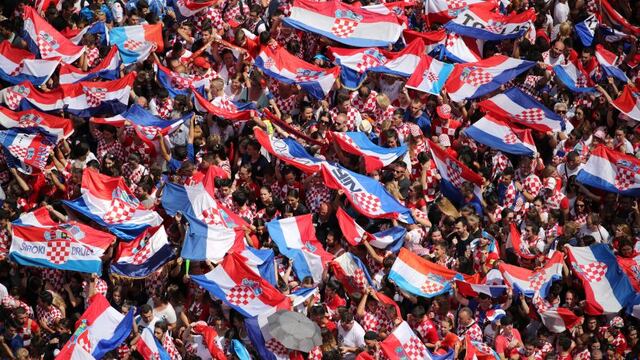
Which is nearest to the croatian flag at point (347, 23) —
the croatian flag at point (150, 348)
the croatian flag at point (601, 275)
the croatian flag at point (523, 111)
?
the croatian flag at point (523, 111)

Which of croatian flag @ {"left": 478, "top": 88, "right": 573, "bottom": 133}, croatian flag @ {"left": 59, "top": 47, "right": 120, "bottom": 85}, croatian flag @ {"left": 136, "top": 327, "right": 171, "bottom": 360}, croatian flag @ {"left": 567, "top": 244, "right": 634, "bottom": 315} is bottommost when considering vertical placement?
croatian flag @ {"left": 136, "top": 327, "right": 171, "bottom": 360}

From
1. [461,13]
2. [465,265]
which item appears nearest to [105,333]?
[465,265]

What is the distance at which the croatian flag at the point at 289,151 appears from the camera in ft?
69.1

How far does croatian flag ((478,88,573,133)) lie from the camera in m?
22.7

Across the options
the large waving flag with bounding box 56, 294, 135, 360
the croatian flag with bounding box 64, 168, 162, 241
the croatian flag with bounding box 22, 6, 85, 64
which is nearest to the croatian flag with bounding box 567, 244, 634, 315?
the croatian flag with bounding box 64, 168, 162, 241

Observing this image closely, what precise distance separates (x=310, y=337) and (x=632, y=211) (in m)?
5.72

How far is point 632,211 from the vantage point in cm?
2208

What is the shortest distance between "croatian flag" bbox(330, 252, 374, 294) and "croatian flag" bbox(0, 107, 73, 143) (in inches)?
165

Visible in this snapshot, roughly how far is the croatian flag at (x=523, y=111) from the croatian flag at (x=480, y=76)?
0.20m

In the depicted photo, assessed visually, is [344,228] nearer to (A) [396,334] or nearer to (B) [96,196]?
(A) [396,334]

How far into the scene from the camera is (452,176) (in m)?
21.6

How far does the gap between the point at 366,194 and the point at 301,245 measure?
1279 millimetres

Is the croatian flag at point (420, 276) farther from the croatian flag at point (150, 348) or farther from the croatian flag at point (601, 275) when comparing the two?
the croatian flag at point (150, 348)

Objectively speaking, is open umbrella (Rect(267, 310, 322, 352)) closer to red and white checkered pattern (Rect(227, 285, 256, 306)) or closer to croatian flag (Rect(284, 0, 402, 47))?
red and white checkered pattern (Rect(227, 285, 256, 306))
